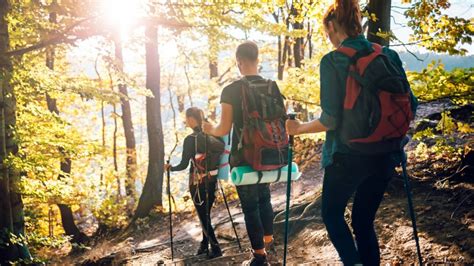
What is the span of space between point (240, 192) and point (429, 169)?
10.8ft

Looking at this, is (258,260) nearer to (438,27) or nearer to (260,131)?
(260,131)

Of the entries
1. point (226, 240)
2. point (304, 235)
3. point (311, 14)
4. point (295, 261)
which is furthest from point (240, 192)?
point (311, 14)

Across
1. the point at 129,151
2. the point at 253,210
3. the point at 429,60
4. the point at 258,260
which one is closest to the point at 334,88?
the point at 253,210

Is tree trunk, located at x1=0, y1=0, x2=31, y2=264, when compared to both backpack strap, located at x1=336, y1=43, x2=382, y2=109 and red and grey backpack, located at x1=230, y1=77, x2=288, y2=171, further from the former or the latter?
backpack strap, located at x1=336, y1=43, x2=382, y2=109

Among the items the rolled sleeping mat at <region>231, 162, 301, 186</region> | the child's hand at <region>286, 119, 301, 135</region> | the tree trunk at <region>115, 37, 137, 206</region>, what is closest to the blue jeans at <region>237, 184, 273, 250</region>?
the rolled sleeping mat at <region>231, 162, 301, 186</region>

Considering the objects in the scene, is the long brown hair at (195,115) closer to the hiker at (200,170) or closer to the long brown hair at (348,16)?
the hiker at (200,170)

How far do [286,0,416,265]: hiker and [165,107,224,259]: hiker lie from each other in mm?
2665

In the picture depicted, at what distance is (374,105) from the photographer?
2.38 metres

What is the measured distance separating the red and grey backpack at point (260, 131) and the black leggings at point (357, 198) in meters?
1.04

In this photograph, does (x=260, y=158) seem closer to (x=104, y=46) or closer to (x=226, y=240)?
(x=226, y=240)

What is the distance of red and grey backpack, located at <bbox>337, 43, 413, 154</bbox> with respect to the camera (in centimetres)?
237

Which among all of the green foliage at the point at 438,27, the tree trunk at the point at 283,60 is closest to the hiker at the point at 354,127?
the green foliage at the point at 438,27

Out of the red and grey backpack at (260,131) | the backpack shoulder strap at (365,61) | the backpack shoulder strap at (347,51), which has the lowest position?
the red and grey backpack at (260,131)

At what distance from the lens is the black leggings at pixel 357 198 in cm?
253
